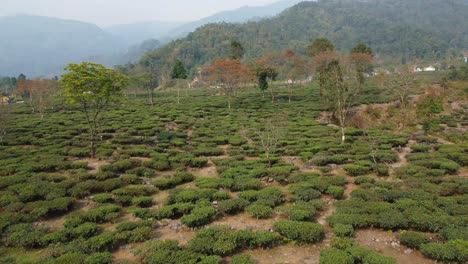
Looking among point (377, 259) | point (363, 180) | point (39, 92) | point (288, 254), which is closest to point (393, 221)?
point (377, 259)

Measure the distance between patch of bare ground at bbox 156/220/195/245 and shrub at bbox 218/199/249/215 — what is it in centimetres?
207

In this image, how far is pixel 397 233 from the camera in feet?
38.8

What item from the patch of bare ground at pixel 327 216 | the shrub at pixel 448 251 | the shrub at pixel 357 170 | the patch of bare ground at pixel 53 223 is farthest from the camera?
the shrub at pixel 357 170

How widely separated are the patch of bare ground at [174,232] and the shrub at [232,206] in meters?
2.07

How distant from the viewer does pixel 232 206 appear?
14086 mm

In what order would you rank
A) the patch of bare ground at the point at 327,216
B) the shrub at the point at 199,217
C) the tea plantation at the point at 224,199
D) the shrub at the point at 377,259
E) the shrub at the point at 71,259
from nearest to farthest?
the shrub at the point at 377,259 < the shrub at the point at 71,259 < the tea plantation at the point at 224,199 < the patch of bare ground at the point at 327,216 < the shrub at the point at 199,217

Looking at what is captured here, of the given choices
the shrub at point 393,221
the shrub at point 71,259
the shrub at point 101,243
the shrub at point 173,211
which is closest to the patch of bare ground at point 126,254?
the shrub at point 101,243

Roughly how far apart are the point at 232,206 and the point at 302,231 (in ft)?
12.9

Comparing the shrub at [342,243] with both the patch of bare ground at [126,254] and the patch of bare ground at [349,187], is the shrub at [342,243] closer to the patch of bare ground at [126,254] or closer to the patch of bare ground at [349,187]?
the patch of bare ground at [349,187]

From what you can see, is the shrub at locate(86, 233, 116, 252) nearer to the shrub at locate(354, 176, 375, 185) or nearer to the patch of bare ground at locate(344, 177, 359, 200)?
the patch of bare ground at locate(344, 177, 359, 200)

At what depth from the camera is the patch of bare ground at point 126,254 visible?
34.5 feet

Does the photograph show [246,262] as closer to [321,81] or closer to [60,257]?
[60,257]

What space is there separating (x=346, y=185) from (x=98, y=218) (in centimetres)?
1393

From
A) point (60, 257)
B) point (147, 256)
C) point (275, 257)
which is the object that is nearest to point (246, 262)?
point (275, 257)
